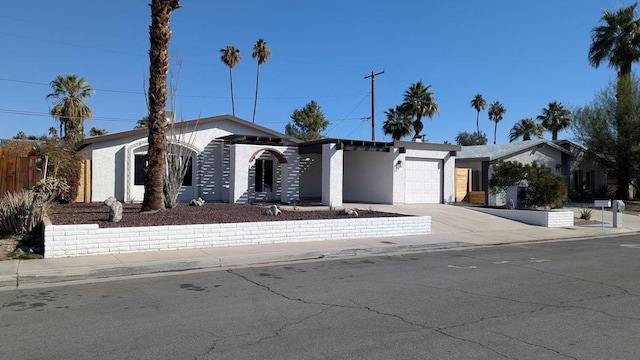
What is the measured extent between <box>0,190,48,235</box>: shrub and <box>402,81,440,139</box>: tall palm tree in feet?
114

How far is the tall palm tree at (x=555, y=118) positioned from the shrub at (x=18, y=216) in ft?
158

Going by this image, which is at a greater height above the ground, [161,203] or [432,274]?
[161,203]

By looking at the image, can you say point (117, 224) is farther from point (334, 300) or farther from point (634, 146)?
point (634, 146)

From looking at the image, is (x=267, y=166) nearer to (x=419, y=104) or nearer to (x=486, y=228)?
(x=486, y=228)

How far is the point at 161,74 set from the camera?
14148 millimetres

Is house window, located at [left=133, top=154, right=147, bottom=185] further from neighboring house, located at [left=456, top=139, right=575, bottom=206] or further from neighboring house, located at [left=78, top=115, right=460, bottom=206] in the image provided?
neighboring house, located at [left=456, top=139, right=575, bottom=206]

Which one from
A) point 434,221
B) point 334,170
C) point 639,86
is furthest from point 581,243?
point 639,86

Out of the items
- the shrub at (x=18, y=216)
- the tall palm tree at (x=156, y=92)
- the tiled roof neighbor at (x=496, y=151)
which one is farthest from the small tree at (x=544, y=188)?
the shrub at (x=18, y=216)

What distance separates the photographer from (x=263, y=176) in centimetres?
2445

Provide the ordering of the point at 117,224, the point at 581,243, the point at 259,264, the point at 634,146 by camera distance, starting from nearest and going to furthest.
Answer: the point at 259,264
the point at 117,224
the point at 581,243
the point at 634,146

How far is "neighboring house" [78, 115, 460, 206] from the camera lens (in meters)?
21.3

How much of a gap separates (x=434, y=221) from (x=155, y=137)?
1095cm

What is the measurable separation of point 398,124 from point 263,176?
22686mm

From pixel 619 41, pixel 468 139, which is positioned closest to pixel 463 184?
pixel 619 41
